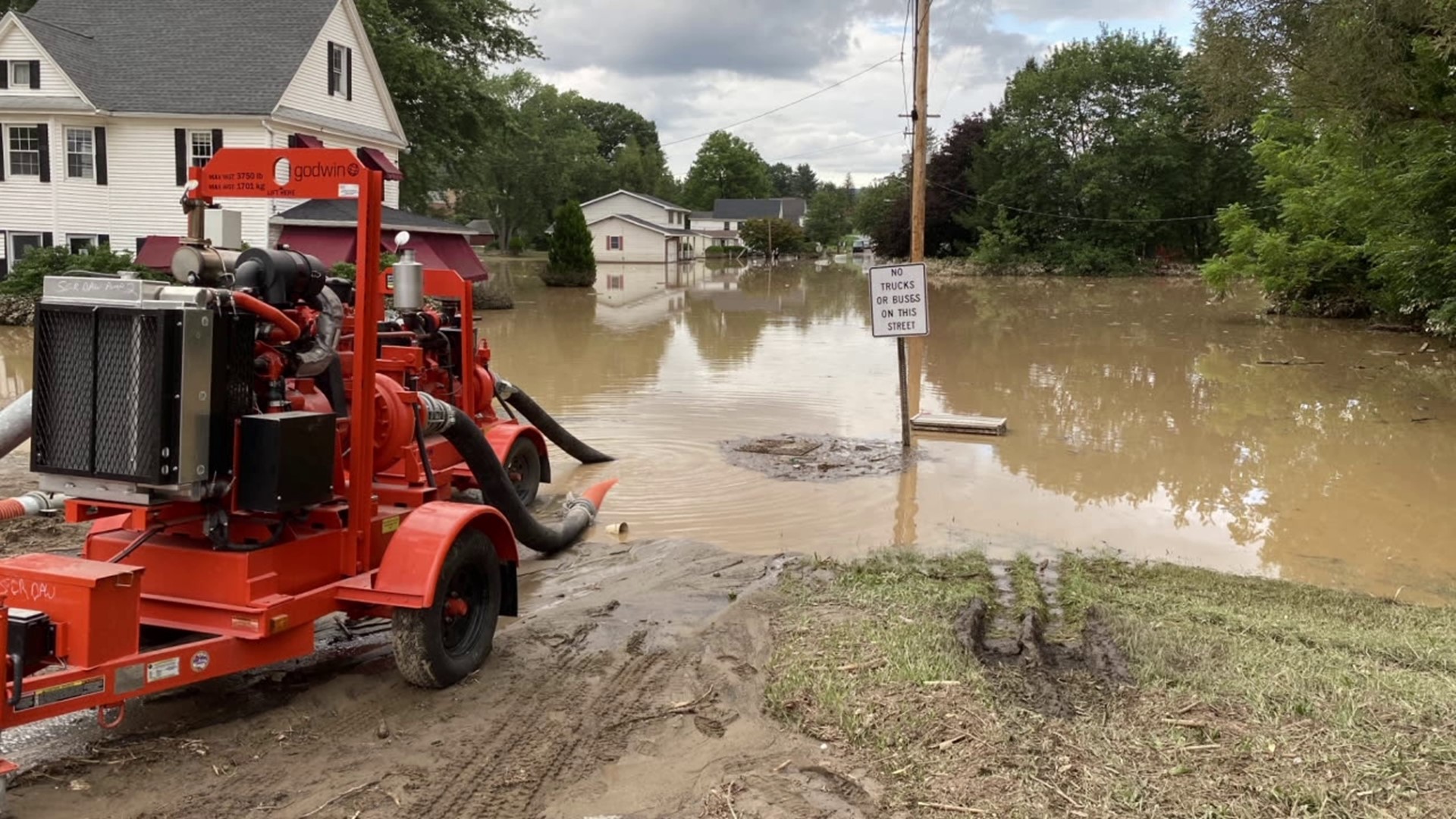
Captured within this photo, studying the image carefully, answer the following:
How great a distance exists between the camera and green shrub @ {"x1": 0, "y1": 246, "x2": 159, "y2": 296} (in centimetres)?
2109

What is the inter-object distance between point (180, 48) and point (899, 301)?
2398 centimetres

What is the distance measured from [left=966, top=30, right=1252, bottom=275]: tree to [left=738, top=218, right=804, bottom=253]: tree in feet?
90.4

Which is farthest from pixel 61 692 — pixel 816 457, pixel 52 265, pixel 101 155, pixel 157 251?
pixel 101 155

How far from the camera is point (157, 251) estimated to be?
2530 centimetres

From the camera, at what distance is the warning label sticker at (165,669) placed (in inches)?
153

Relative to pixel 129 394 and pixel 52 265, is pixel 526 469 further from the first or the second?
pixel 52 265

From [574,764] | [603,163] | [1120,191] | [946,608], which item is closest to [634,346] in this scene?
[946,608]

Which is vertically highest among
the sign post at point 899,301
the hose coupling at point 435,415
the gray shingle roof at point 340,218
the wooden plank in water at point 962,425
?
the gray shingle roof at point 340,218

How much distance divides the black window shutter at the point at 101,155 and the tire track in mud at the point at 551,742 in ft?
86.1

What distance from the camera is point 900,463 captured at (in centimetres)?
1106

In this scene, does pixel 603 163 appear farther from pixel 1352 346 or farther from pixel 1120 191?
pixel 1352 346

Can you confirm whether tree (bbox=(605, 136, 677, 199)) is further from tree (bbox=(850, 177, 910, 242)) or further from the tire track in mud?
the tire track in mud

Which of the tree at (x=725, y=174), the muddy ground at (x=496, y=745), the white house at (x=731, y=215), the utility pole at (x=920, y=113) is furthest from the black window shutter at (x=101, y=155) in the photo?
the tree at (x=725, y=174)

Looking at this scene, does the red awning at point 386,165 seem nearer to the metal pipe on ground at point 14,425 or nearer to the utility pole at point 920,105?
the utility pole at point 920,105
